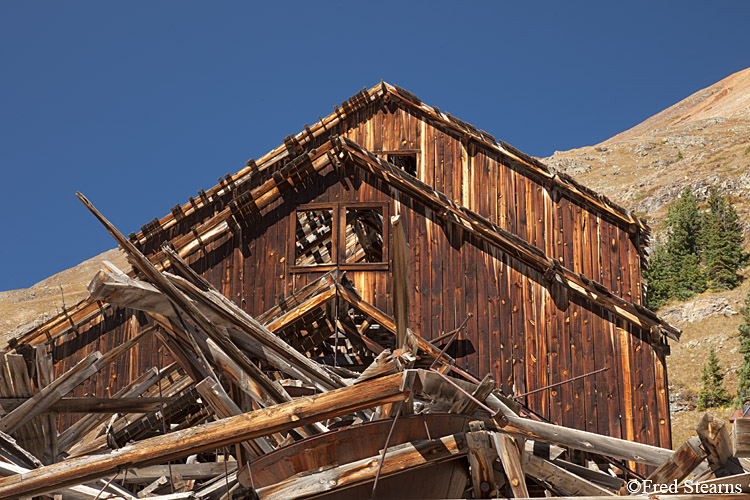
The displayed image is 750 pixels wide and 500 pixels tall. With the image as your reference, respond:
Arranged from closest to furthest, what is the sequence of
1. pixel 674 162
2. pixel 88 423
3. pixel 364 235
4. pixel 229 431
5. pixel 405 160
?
pixel 229 431 < pixel 88 423 < pixel 364 235 < pixel 405 160 < pixel 674 162

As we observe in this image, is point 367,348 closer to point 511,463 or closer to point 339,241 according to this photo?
point 339,241

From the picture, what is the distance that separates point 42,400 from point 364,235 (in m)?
11.1

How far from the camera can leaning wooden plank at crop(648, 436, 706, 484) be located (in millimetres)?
6402

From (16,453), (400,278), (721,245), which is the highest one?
(721,245)

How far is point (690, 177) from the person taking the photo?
80188mm

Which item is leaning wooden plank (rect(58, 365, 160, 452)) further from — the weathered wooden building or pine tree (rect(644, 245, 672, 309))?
pine tree (rect(644, 245, 672, 309))

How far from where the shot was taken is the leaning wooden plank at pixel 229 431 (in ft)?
18.3

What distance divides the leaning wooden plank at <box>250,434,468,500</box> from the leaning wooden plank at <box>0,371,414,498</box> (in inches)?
16.6

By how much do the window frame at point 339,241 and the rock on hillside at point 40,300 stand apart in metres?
48.3

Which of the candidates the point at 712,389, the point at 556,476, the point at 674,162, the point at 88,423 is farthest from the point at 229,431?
the point at 674,162

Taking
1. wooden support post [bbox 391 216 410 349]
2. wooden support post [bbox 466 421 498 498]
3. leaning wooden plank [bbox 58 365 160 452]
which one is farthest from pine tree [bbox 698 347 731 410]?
wooden support post [bbox 391 216 410 349]

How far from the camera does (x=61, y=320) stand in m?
15.1

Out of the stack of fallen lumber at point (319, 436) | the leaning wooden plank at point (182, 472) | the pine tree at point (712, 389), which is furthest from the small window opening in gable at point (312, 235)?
the pine tree at point (712, 389)

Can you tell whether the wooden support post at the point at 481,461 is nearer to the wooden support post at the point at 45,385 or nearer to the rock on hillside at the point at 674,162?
the wooden support post at the point at 45,385
